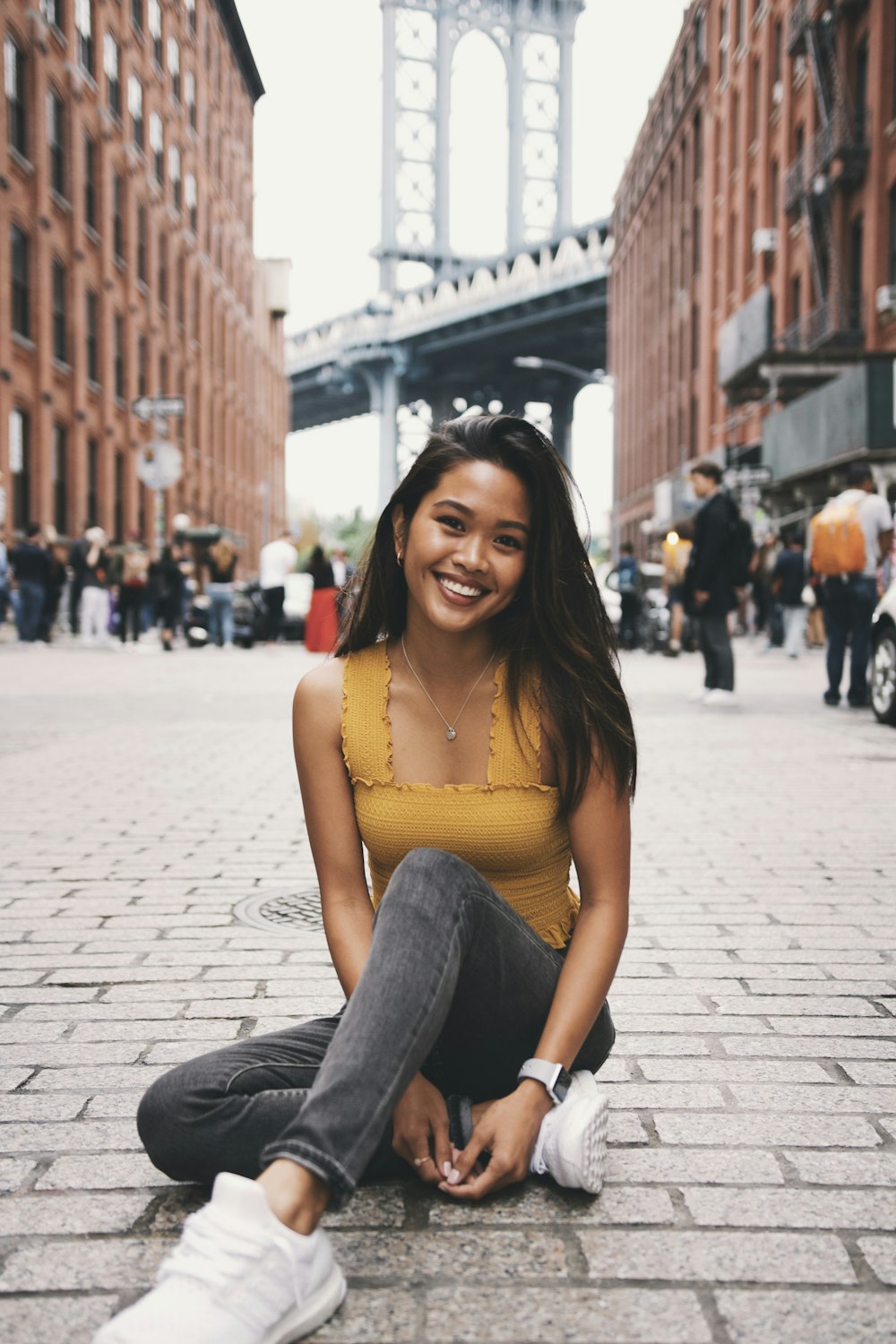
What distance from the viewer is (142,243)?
127 ft


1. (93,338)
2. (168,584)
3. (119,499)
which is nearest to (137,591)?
(168,584)

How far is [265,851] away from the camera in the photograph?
19.4 feet

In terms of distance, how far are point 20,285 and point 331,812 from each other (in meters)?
28.3

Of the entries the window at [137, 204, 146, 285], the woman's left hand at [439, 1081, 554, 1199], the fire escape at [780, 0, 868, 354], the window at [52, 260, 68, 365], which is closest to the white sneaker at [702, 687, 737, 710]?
the woman's left hand at [439, 1081, 554, 1199]

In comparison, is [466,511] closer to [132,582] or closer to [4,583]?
[132,582]

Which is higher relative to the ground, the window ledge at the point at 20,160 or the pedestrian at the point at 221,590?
the window ledge at the point at 20,160

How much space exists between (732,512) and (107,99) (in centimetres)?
2805

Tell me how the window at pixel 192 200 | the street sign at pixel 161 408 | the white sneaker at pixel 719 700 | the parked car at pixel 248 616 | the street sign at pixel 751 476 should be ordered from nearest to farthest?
the white sneaker at pixel 719 700 < the street sign at pixel 161 408 < the parked car at pixel 248 616 < the street sign at pixel 751 476 < the window at pixel 192 200

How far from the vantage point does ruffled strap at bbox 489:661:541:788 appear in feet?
8.50

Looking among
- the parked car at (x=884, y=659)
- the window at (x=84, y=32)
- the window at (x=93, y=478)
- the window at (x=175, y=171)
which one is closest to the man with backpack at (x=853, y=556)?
the parked car at (x=884, y=659)

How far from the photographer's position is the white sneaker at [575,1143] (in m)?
2.33

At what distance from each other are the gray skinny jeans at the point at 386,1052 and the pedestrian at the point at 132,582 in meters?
20.7

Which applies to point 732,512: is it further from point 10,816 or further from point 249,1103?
point 249,1103

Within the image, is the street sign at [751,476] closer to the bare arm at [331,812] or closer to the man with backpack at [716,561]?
the man with backpack at [716,561]
